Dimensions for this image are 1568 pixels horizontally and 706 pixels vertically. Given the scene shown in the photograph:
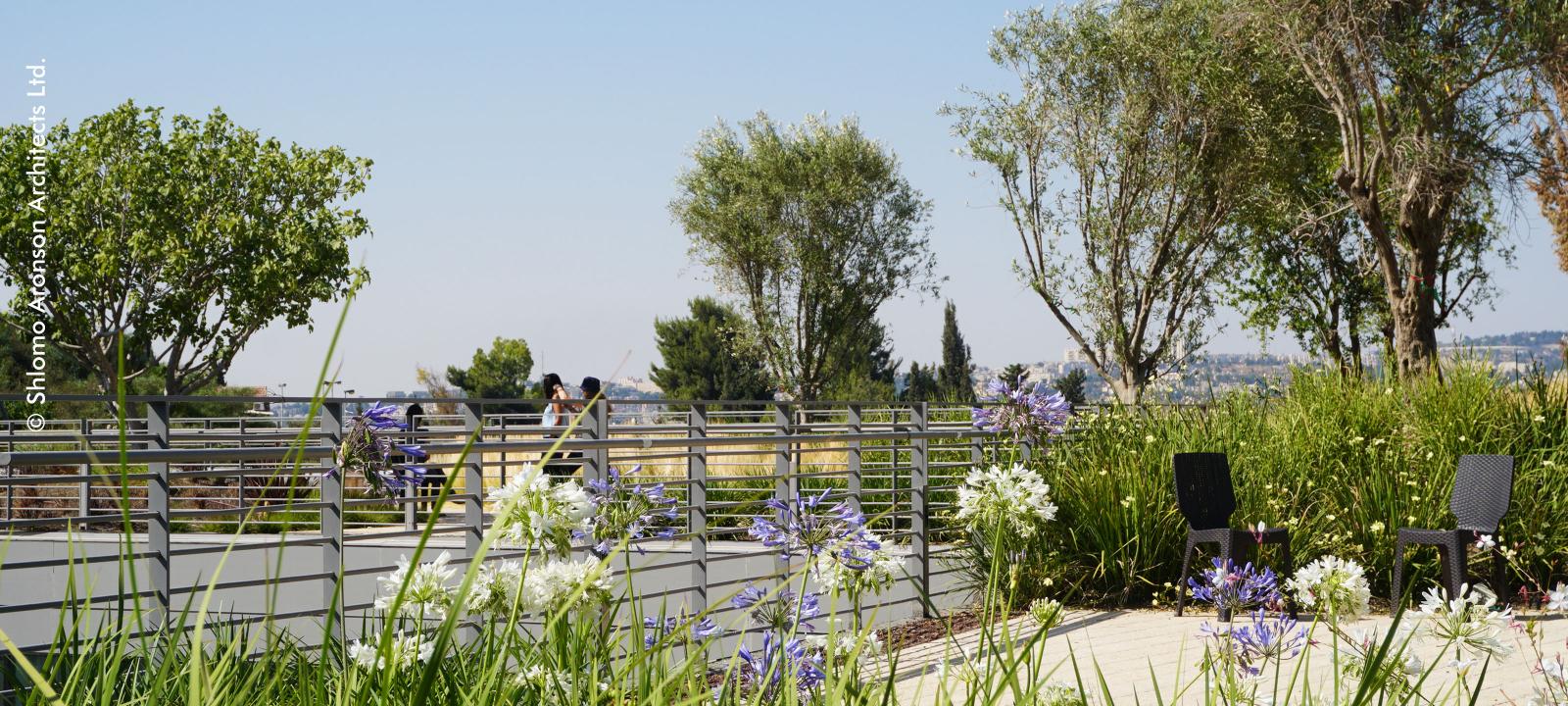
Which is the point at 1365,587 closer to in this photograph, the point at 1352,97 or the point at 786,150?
the point at 1352,97

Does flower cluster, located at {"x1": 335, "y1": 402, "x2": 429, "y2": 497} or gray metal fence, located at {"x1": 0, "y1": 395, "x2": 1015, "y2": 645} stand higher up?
flower cluster, located at {"x1": 335, "y1": 402, "x2": 429, "y2": 497}

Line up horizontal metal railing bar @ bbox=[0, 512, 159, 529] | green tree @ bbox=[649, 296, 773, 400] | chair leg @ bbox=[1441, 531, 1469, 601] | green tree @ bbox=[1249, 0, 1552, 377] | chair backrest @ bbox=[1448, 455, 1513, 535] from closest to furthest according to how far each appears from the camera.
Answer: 1. horizontal metal railing bar @ bbox=[0, 512, 159, 529]
2. chair leg @ bbox=[1441, 531, 1469, 601]
3. chair backrest @ bbox=[1448, 455, 1513, 535]
4. green tree @ bbox=[1249, 0, 1552, 377]
5. green tree @ bbox=[649, 296, 773, 400]

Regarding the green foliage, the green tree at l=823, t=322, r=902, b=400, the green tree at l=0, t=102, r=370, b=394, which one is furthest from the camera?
the green tree at l=823, t=322, r=902, b=400

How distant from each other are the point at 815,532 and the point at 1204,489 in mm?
5638

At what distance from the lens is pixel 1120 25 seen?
68.8ft

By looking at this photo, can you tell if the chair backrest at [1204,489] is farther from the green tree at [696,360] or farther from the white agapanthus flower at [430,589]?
the green tree at [696,360]

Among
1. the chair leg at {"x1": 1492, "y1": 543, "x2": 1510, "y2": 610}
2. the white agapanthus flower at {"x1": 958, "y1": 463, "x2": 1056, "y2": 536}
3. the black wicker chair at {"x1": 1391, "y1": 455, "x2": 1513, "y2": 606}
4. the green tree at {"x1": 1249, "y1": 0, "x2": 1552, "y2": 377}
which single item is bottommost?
the chair leg at {"x1": 1492, "y1": 543, "x2": 1510, "y2": 610}

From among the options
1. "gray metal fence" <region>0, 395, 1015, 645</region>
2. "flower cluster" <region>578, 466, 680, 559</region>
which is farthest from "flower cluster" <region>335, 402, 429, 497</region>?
"flower cluster" <region>578, 466, 680, 559</region>

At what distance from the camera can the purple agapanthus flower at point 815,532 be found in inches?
94.8

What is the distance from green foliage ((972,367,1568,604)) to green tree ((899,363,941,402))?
151 feet

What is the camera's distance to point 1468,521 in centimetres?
735

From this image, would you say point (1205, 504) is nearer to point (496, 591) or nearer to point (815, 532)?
point (815, 532)

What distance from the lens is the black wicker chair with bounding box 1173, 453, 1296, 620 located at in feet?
23.7

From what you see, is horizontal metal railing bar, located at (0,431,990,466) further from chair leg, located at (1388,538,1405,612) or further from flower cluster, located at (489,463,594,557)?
chair leg, located at (1388,538,1405,612)
